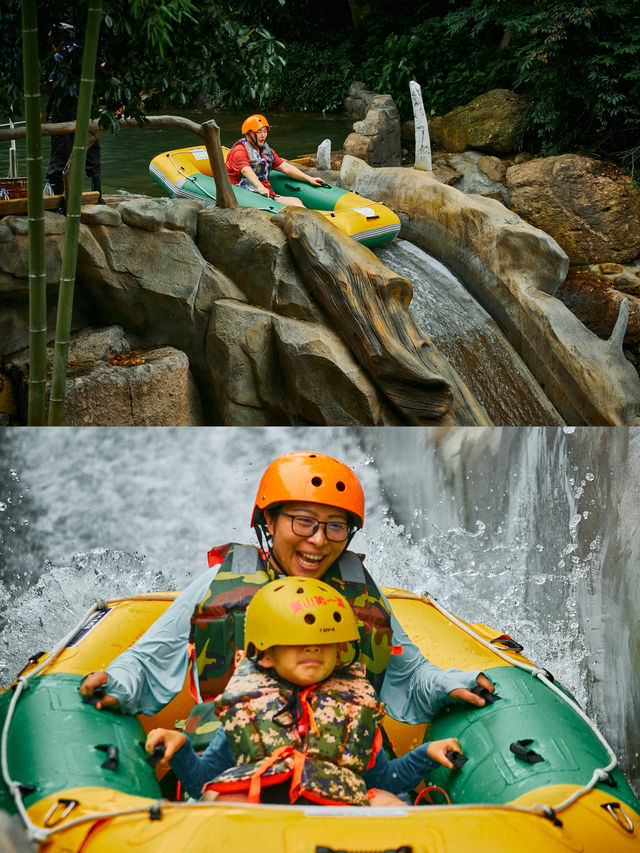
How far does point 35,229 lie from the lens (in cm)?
195

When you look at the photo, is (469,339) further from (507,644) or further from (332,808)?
(332,808)

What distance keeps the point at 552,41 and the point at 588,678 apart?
148 cm

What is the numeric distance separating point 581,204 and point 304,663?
1.41 meters

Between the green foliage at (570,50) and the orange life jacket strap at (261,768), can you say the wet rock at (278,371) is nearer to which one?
the green foliage at (570,50)

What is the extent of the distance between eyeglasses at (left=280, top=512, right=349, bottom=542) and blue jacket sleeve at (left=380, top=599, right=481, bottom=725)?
0.21 meters

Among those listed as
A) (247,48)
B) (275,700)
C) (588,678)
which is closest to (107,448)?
(275,700)

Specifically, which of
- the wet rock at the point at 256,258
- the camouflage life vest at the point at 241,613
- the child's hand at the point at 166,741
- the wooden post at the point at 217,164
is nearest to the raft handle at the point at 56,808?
the child's hand at the point at 166,741

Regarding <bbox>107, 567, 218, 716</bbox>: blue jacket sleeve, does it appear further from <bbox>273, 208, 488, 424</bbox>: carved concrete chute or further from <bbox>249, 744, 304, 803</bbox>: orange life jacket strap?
<bbox>273, 208, 488, 424</bbox>: carved concrete chute

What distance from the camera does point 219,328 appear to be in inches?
85.6

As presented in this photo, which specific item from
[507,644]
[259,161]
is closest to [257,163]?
[259,161]

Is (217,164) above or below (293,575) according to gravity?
above

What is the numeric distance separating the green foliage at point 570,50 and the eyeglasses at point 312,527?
3.92ft

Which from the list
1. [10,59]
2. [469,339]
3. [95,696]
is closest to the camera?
[95,696]

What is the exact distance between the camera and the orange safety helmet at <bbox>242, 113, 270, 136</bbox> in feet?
6.85
